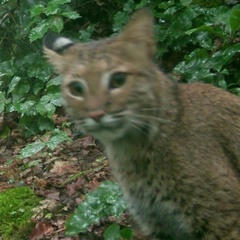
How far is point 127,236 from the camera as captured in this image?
560 cm

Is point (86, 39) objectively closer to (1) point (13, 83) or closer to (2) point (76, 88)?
(1) point (13, 83)

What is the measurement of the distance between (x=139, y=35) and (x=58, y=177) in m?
2.99

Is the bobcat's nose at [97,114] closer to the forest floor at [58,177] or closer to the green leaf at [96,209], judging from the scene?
the green leaf at [96,209]

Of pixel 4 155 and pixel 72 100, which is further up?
pixel 72 100

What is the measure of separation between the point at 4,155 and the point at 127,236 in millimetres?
3564

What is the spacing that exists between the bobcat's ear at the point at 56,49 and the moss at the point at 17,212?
75.0 inches

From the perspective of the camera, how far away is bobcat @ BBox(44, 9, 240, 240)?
461 cm

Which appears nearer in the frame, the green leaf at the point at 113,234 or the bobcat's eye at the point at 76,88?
the bobcat's eye at the point at 76,88

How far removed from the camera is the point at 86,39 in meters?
8.76

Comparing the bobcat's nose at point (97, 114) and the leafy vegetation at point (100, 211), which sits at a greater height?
the bobcat's nose at point (97, 114)

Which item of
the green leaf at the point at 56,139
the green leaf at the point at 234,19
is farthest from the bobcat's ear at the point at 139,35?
the green leaf at the point at 234,19

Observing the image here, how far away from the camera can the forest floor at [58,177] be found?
6.39 metres

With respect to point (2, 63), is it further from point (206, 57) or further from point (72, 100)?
point (72, 100)

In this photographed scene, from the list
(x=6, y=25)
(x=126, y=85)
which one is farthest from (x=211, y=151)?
(x=6, y=25)
